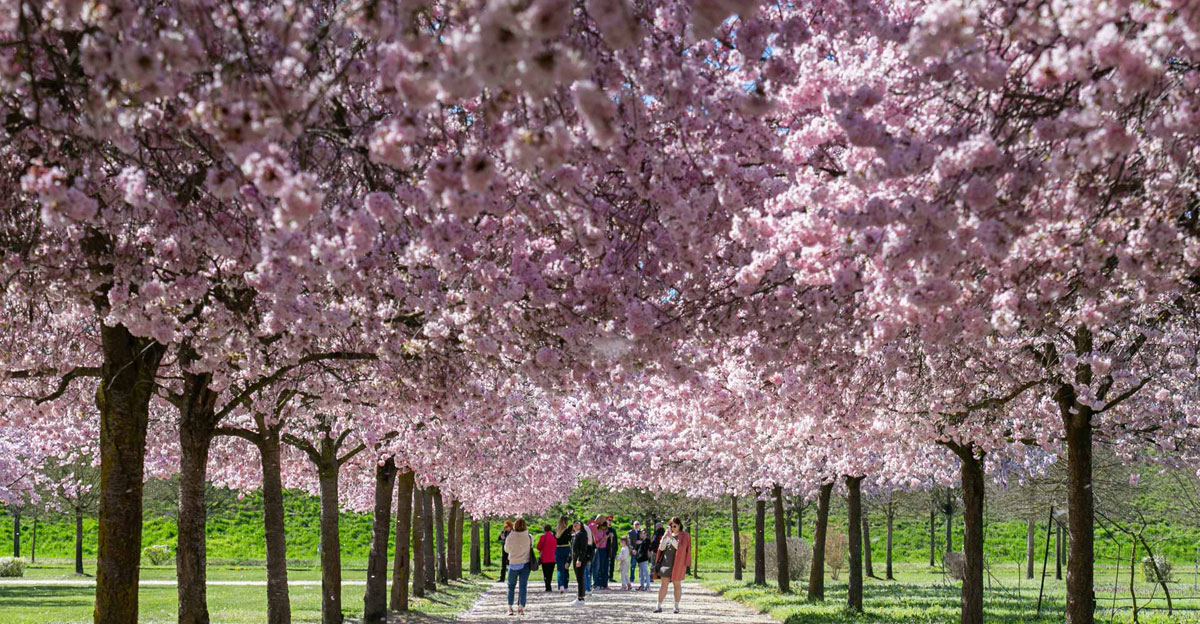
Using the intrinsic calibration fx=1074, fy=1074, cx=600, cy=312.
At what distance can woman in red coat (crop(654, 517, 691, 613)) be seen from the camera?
71.2 ft

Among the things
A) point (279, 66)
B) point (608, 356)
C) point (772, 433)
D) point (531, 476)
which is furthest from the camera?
point (531, 476)

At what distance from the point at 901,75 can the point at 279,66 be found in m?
3.91

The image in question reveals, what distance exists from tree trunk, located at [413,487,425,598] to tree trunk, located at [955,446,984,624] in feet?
47.0

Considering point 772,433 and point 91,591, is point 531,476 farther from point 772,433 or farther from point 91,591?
point 772,433

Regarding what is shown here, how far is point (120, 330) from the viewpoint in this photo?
10.2 m

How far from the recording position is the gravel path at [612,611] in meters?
19.6

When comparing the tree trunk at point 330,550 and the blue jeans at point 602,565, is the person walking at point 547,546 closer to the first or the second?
the blue jeans at point 602,565

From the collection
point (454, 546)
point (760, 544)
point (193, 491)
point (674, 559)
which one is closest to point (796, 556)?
point (760, 544)

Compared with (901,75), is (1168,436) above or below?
below

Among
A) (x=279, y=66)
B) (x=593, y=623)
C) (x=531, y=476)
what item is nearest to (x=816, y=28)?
(x=279, y=66)

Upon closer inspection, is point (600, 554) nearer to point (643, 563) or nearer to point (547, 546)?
point (643, 563)

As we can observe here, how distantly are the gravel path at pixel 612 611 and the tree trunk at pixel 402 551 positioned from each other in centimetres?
134

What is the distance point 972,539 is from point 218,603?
17315 mm

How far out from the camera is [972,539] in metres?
15.6
